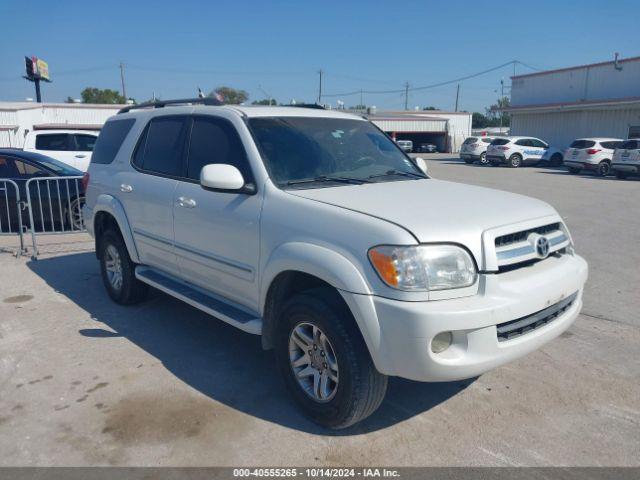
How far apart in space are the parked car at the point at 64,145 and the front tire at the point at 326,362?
1114 cm

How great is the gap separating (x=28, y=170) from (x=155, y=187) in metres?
5.88

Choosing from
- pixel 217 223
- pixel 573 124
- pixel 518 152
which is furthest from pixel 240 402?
pixel 573 124

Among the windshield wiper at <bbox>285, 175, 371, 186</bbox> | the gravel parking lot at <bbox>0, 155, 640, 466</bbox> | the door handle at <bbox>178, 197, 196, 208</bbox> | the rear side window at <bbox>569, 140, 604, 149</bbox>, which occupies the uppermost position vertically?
the windshield wiper at <bbox>285, 175, 371, 186</bbox>

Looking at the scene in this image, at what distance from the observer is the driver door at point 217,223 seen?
3.84m

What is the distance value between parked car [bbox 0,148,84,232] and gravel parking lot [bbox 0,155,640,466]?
3805 millimetres

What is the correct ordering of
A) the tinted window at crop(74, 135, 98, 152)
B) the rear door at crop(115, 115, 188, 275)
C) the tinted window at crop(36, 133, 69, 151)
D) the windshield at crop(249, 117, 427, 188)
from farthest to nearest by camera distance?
1. the tinted window at crop(74, 135, 98, 152)
2. the tinted window at crop(36, 133, 69, 151)
3. the rear door at crop(115, 115, 188, 275)
4. the windshield at crop(249, 117, 427, 188)

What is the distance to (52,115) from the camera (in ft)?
129

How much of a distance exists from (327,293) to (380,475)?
42.4 inches

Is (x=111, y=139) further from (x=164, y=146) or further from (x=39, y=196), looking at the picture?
(x=39, y=196)

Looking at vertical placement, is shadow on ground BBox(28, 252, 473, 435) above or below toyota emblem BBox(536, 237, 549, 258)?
below

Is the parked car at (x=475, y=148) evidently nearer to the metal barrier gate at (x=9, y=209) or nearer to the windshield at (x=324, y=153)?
the metal barrier gate at (x=9, y=209)

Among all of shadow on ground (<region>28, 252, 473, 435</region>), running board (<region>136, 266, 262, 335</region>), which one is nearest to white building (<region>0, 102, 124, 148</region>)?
shadow on ground (<region>28, 252, 473, 435</region>)

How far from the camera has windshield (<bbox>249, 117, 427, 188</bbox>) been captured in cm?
397

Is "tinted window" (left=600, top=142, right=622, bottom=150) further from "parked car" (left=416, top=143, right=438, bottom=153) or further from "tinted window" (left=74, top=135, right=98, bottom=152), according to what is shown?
"parked car" (left=416, top=143, right=438, bottom=153)
